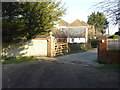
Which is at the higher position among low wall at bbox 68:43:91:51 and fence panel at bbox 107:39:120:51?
fence panel at bbox 107:39:120:51

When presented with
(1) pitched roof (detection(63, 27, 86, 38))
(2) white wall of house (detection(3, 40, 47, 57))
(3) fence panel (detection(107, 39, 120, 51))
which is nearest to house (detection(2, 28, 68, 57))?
(2) white wall of house (detection(3, 40, 47, 57))

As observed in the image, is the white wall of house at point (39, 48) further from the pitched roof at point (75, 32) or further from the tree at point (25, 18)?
the pitched roof at point (75, 32)

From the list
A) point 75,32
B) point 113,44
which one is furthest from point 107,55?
point 75,32

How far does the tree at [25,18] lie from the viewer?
12.0 metres

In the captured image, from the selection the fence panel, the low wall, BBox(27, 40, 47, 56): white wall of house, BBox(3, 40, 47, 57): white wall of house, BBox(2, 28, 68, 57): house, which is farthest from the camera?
the low wall

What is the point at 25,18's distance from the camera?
12.8 m

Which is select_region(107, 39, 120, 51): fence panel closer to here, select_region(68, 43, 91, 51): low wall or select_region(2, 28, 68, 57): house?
select_region(2, 28, 68, 57): house

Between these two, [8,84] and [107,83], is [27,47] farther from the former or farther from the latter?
[107,83]

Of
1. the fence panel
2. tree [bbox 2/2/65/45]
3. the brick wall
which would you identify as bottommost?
the brick wall

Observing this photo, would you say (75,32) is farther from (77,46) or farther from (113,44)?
(113,44)

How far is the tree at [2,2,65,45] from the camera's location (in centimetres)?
1205

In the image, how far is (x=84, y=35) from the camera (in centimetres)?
3803

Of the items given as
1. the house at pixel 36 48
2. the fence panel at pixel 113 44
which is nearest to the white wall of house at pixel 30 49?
the house at pixel 36 48

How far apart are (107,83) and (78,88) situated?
4.57 ft
